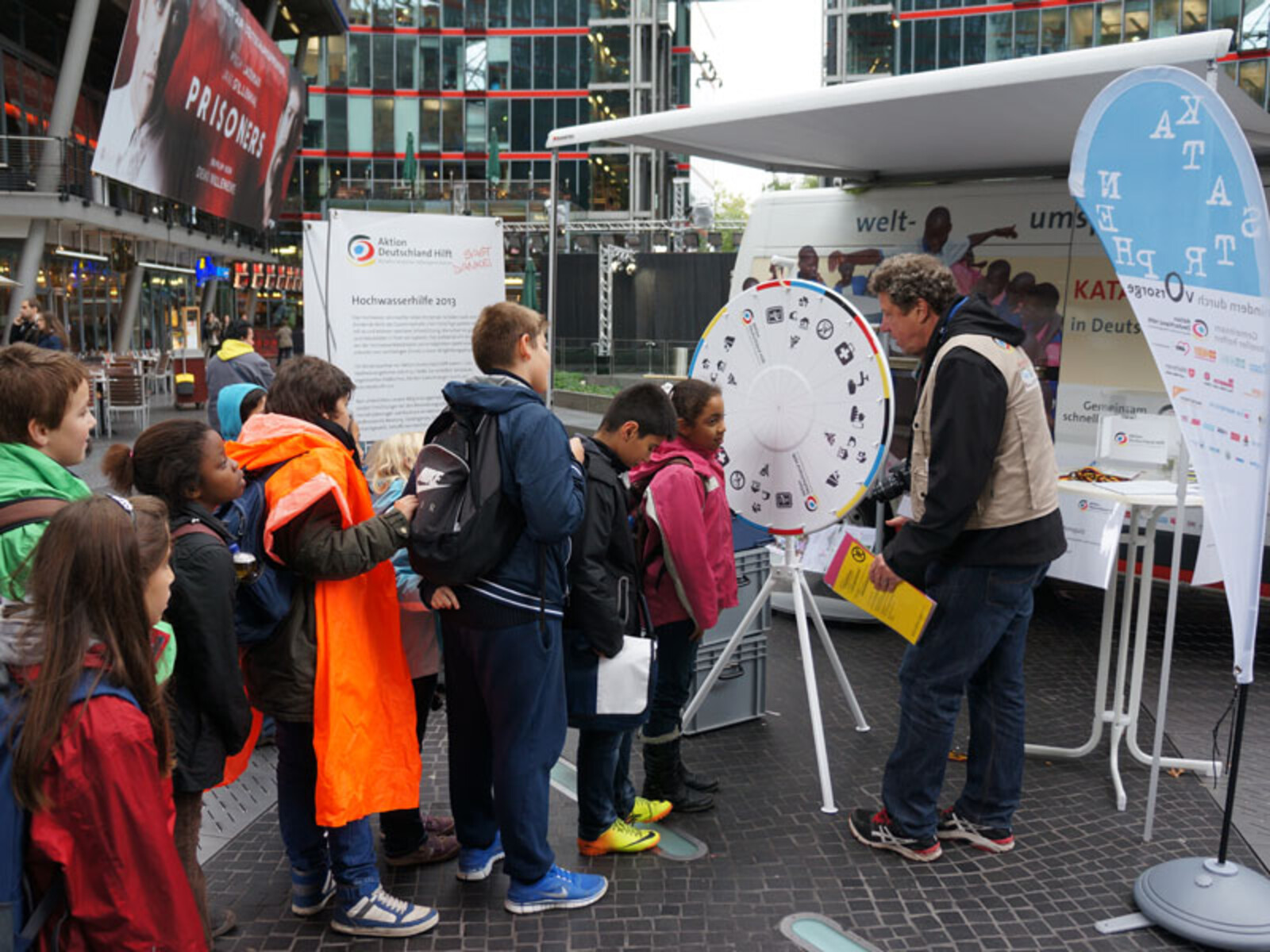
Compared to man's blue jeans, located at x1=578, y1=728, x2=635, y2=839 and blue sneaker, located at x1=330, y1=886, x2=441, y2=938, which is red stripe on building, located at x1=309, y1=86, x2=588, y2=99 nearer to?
man's blue jeans, located at x1=578, y1=728, x2=635, y2=839

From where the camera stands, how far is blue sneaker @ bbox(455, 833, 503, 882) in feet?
11.8

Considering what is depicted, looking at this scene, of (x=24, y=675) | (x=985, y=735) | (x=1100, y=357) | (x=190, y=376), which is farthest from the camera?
(x=190, y=376)

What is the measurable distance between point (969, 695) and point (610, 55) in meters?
55.0

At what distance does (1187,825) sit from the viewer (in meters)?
4.04

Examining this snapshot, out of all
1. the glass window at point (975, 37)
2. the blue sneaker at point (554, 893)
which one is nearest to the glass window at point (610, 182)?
the glass window at point (975, 37)

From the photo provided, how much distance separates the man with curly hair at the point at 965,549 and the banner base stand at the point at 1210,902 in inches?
22.0

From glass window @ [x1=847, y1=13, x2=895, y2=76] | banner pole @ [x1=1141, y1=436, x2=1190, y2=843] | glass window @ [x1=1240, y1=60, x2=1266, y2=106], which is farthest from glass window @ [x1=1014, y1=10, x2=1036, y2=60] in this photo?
banner pole @ [x1=1141, y1=436, x2=1190, y2=843]

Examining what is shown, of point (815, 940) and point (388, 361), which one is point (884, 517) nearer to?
point (388, 361)

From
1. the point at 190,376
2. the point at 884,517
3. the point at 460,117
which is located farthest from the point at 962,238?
the point at 460,117

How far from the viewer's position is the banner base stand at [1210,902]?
10.5 ft

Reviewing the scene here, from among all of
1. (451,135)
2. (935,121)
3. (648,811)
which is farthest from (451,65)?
(648,811)

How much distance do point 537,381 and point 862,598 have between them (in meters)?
1.50

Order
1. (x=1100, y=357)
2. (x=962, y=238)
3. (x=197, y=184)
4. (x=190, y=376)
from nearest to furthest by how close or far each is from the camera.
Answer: (x=1100, y=357), (x=962, y=238), (x=197, y=184), (x=190, y=376)

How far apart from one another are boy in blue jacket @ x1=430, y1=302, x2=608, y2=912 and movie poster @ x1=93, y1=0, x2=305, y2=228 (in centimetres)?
1384
